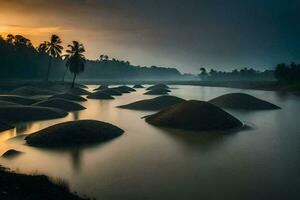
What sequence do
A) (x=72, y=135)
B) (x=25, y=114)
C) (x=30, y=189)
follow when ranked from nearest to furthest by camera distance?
(x=30, y=189) < (x=72, y=135) < (x=25, y=114)

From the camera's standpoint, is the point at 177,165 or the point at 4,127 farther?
the point at 4,127

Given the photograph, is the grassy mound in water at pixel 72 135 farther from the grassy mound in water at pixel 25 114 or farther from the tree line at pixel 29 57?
the tree line at pixel 29 57

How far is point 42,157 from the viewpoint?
106 ft

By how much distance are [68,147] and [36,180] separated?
16.5 m

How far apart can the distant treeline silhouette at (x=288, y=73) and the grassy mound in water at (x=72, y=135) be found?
13730 cm

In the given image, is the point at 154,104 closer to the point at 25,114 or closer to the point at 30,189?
the point at 25,114

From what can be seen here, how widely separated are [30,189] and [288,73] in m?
163

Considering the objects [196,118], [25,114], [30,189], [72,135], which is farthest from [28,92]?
[30,189]

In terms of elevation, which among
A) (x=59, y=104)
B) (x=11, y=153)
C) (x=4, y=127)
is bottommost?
(x=4, y=127)

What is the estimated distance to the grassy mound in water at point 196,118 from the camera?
4931 centimetres

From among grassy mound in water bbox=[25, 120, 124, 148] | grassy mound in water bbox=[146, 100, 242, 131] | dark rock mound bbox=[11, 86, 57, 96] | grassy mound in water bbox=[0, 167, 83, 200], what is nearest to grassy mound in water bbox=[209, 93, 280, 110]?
grassy mound in water bbox=[146, 100, 242, 131]

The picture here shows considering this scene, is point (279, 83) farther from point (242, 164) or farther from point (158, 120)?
point (242, 164)

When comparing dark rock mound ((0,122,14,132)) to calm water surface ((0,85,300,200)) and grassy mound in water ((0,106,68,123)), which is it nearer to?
calm water surface ((0,85,300,200))

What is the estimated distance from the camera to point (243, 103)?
78938 mm
